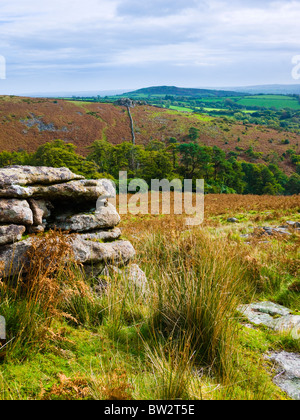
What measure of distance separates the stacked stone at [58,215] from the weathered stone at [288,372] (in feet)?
8.09

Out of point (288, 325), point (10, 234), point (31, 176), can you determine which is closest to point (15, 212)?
point (10, 234)

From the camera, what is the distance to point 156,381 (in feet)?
7.20

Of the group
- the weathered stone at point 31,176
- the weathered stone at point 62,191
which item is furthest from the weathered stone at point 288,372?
the weathered stone at point 31,176

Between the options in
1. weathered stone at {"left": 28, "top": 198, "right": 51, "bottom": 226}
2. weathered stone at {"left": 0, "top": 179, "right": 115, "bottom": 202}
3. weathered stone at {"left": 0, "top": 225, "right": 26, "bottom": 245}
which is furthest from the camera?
weathered stone at {"left": 28, "top": 198, "right": 51, "bottom": 226}

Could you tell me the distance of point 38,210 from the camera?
4.69 meters

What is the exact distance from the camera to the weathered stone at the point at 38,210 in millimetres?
4589

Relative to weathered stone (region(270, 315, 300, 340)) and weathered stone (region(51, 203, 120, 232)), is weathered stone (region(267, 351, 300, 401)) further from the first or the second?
weathered stone (region(51, 203, 120, 232))

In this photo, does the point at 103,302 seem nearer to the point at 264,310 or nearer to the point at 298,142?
the point at 264,310

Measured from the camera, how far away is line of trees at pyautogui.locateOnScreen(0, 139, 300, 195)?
4772cm

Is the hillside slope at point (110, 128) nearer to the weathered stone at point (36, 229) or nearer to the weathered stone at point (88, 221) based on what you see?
the weathered stone at point (88, 221)

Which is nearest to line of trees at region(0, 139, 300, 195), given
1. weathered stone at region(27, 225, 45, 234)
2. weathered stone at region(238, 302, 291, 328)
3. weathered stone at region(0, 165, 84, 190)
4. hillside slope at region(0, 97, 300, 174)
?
hillside slope at region(0, 97, 300, 174)

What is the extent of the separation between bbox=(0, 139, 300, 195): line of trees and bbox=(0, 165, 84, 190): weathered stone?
38817mm

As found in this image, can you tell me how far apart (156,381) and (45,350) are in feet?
4.09

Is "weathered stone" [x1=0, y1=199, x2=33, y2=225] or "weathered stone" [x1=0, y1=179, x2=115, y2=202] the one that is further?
"weathered stone" [x1=0, y1=179, x2=115, y2=202]
